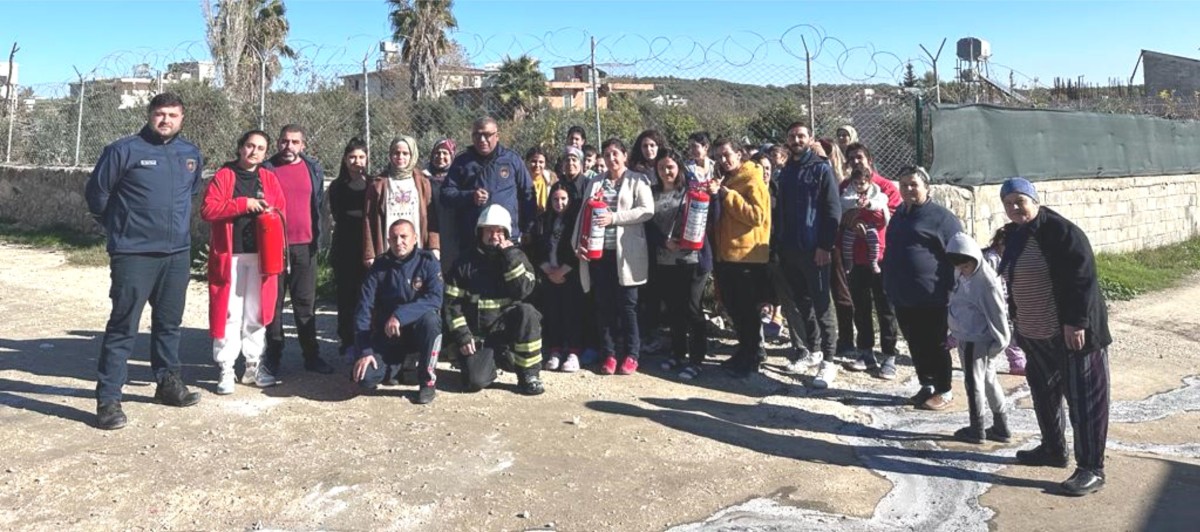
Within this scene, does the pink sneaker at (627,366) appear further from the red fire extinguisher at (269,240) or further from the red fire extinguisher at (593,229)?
the red fire extinguisher at (269,240)

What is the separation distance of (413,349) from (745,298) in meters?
2.22

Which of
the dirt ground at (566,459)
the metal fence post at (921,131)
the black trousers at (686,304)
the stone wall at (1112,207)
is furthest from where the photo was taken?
the stone wall at (1112,207)

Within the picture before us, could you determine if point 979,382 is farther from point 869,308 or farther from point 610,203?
point 610,203

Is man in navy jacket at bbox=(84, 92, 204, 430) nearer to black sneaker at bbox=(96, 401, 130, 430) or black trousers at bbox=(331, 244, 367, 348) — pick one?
black sneaker at bbox=(96, 401, 130, 430)

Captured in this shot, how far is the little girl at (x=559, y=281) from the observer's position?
21.2 ft

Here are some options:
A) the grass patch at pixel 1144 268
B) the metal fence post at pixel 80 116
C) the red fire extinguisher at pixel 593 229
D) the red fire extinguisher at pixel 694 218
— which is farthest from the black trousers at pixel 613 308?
the metal fence post at pixel 80 116

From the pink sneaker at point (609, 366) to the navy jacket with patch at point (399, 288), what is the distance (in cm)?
124

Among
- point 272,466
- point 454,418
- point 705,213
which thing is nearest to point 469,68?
point 705,213

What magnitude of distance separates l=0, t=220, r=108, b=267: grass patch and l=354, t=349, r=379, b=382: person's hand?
7.49 metres

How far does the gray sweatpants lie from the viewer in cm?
495

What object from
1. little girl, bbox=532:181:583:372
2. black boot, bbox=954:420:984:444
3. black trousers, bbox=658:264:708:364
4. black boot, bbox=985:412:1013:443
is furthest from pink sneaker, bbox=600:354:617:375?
black boot, bbox=985:412:1013:443

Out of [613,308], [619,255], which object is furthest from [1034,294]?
[613,308]

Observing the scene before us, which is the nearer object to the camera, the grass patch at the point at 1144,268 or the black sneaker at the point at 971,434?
the black sneaker at the point at 971,434

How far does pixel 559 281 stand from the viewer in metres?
6.50
